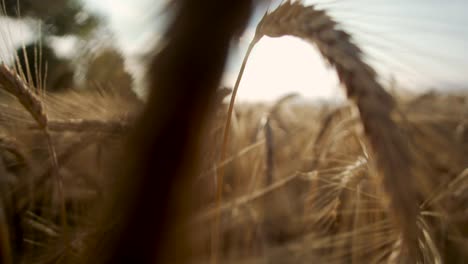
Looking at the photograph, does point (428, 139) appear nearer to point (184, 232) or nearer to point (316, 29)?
point (316, 29)

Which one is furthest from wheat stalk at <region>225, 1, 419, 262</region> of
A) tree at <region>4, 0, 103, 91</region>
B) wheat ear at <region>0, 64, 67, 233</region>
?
wheat ear at <region>0, 64, 67, 233</region>

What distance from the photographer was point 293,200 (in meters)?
1.25

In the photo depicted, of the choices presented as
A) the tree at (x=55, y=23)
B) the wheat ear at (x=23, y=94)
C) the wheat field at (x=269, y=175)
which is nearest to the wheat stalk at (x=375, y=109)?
the wheat field at (x=269, y=175)

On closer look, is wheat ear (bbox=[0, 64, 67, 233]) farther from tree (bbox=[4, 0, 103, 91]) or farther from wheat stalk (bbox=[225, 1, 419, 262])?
wheat stalk (bbox=[225, 1, 419, 262])

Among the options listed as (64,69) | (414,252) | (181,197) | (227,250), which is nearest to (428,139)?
(414,252)

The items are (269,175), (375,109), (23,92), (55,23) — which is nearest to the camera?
(375,109)

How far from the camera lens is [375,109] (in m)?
0.51

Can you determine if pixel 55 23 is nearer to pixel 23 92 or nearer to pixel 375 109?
pixel 23 92

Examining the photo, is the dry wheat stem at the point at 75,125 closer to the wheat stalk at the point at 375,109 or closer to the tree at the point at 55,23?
the tree at the point at 55,23

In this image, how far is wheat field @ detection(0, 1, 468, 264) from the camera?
1.67ft

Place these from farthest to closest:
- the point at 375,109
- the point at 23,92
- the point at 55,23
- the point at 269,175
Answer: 1. the point at 269,175
2. the point at 55,23
3. the point at 23,92
4. the point at 375,109

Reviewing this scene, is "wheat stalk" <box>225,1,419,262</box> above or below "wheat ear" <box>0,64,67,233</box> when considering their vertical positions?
below

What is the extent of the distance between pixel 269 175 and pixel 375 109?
74 cm

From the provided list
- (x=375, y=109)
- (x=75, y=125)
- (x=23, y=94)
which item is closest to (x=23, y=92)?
(x=23, y=94)
